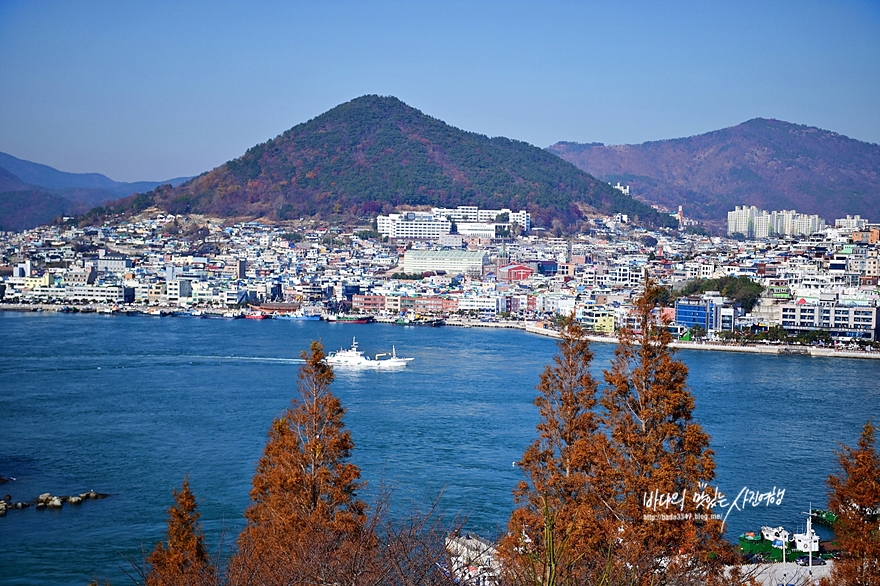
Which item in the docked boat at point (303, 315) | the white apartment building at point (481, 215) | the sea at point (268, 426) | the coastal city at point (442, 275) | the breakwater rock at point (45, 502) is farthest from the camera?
the white apartment building at point (481, 215)

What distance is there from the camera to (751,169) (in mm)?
63531

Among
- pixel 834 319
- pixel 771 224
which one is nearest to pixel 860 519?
pixel 834 319

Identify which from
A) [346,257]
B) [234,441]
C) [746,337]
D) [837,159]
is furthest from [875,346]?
[837,159]

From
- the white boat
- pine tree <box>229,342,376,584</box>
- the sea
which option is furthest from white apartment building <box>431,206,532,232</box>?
pine tree <box>229,342,376,584</box>

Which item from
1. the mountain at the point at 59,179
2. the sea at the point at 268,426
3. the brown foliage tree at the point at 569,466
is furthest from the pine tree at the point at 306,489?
the mountain at the point at 59,179

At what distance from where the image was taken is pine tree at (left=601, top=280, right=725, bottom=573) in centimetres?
296

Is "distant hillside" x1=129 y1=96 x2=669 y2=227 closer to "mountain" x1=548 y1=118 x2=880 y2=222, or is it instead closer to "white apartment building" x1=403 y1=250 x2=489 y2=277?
"white apartment building" x1=403 y1=250 x2=489 y2=277

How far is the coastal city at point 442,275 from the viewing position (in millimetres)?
14934

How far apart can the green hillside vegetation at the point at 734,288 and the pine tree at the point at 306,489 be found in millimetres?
12685

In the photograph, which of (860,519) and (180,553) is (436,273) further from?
(860,519)

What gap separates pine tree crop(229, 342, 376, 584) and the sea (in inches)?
10.3

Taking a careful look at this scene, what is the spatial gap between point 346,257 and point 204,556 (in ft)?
72.0

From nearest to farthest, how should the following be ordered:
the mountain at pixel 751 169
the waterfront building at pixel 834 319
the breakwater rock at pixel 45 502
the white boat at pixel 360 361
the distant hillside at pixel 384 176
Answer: the breakwater rock at pixel 45 502
the white boat at pixel 360 361
the waterfront building at pixel 834 319
the distant hillside at pixel 384 176
the mountain at pixel 751 169

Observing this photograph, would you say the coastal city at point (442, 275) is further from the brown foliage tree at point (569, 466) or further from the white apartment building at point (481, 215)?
the brown foliage tree at point (569, 466)
